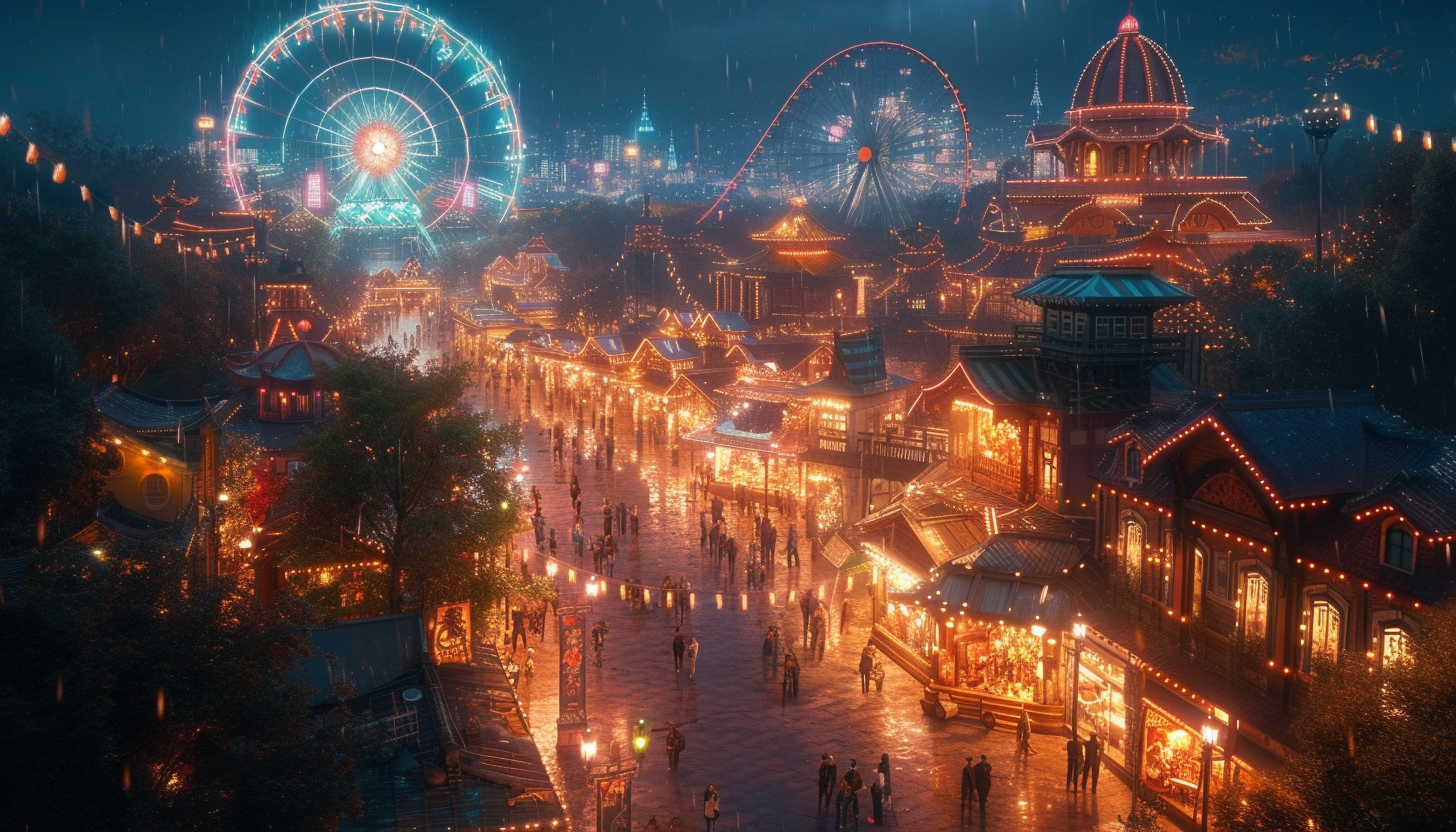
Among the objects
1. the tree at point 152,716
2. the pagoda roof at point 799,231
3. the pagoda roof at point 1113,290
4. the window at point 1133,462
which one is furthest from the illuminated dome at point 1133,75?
the tree at point 152,716

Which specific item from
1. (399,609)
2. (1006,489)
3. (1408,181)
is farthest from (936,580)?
(1408,181)

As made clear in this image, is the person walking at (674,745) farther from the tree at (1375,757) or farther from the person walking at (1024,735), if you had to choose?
the tree at (1375,757)

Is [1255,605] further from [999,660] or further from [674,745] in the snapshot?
[674,745]

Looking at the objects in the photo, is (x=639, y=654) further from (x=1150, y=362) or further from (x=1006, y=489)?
(x=1150, y=362)

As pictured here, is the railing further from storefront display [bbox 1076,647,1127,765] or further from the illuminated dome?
the illuminated dome

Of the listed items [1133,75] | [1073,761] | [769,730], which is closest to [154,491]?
[769,730]

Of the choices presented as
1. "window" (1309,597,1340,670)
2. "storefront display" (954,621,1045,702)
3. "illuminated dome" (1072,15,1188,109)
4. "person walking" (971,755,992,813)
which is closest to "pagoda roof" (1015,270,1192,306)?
"storefront display" (954,621,1045,702)
